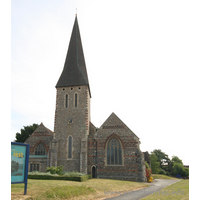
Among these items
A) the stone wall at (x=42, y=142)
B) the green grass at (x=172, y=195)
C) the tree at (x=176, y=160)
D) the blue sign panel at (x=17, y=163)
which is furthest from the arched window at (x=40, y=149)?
the tree at (x=176, y=160)

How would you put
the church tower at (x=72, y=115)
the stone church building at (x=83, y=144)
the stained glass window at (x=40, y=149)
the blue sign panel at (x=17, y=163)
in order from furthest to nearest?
the stained glass window at (x=40, y=149) → the church tower at (x=72, y=115) → the stone church building at (x=83, y=144) → the blue sign panel at (x=17, y=163)

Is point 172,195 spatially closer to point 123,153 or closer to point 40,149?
point 123,153

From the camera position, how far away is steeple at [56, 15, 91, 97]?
26.7 metres

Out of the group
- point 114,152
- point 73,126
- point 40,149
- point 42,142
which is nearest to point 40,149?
point 40,149

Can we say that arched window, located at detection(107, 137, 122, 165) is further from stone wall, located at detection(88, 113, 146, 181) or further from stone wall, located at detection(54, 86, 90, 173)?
stone wall, located at detection(54, 86, 90, 173)

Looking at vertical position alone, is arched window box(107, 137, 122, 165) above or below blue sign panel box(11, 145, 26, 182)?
below

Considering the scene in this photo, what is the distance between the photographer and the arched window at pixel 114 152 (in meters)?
22.5

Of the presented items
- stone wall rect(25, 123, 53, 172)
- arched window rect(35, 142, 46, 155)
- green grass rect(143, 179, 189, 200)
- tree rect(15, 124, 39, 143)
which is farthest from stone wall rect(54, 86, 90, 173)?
tree rect(15, 124, 39, 143)

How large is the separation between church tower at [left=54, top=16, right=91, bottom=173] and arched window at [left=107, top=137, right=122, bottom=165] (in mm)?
3174

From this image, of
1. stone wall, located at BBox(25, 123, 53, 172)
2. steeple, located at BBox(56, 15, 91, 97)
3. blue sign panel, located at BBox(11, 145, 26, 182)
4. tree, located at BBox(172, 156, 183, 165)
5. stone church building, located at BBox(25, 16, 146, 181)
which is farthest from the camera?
tree, located at BBox(172, 156, 183, 165)

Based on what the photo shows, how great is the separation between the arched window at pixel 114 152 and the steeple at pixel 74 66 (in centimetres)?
935

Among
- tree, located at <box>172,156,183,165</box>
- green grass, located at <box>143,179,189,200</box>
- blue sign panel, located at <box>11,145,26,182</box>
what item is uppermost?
blue sign panel, located at <box>11,145,26,182</box>

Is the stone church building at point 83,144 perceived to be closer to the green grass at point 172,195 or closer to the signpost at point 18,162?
the green grass at point 172,195

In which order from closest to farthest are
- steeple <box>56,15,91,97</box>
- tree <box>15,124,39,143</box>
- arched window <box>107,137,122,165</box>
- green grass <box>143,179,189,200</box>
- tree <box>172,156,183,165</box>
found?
green grass <box>143,179,189,200</box>
arched window <box>107,137,122,165</box>
steeple <box>56,15,91,97</box>
tree <box>15,124,39,143</box>
tree <box>172,156,183,165</box>
